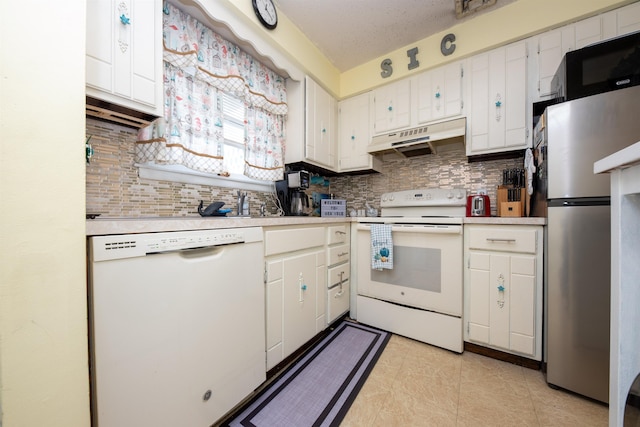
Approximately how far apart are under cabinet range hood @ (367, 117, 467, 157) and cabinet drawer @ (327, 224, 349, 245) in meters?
0.90

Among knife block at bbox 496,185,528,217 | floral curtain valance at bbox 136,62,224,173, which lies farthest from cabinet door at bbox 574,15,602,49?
floral curtain valance at bbox 136,62,224,173

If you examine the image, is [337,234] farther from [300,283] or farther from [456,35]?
[456,35]

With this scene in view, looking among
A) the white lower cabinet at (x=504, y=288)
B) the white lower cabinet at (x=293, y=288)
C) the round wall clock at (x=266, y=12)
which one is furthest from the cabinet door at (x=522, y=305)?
the round wall clock at (x=266, y=12)

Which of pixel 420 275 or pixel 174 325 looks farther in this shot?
pixel 420 275

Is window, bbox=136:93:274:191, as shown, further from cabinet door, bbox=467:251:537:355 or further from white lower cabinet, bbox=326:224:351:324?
cabinet door, bbox=467:251:537:355

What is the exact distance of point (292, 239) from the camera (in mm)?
1472

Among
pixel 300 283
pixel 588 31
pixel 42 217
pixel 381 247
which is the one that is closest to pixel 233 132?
pixel 300 283

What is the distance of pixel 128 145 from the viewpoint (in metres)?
1.28

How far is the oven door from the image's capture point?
1.65 meters

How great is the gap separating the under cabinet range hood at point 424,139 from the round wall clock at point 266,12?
4.36 ft

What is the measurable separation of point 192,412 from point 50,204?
91 cm

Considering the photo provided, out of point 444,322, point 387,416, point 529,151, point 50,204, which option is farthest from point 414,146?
point 50,204

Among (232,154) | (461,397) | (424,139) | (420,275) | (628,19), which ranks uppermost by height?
(628,19)

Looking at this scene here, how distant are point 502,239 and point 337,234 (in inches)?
45.9
